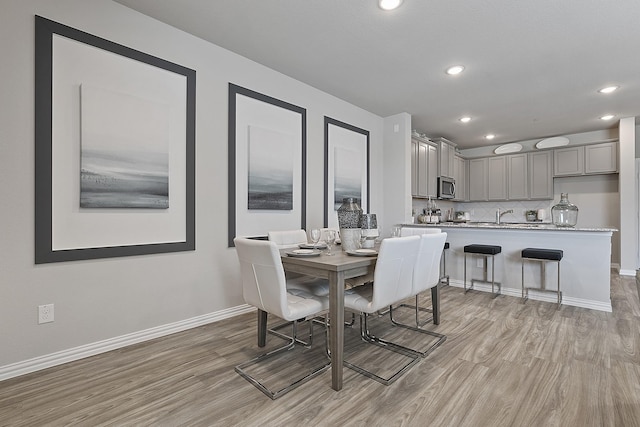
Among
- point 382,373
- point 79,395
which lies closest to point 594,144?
point 382,373

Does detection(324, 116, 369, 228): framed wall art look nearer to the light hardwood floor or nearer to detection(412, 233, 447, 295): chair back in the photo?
detection(412, 233, 447, 295): chair back

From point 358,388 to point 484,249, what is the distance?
286cm

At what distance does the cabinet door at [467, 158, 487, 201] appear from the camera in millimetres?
6934

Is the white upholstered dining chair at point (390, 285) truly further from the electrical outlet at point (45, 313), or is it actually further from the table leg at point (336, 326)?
the electrical outlet at point (45, 313)

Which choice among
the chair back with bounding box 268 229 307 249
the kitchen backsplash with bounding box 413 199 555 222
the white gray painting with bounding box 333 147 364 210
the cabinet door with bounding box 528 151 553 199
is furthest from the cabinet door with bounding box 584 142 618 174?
the chair back with bounding box 268 229 307 249

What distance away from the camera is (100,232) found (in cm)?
230

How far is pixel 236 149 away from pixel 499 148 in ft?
19.3

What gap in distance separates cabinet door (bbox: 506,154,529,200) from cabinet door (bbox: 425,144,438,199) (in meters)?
1.91

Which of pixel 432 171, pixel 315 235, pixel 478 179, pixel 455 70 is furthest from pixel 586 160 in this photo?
pixel 315 235

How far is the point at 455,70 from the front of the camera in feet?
11.2

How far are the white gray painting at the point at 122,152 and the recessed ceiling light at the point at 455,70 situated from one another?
291 centimetres

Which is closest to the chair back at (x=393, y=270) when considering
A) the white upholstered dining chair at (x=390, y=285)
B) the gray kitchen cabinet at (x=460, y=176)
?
the white upholstered dining chair at (x=390, y=285)

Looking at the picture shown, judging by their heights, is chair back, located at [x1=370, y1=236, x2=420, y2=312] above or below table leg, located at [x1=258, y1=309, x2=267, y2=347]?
above

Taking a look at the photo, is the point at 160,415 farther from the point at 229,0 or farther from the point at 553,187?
the point at 553,187
